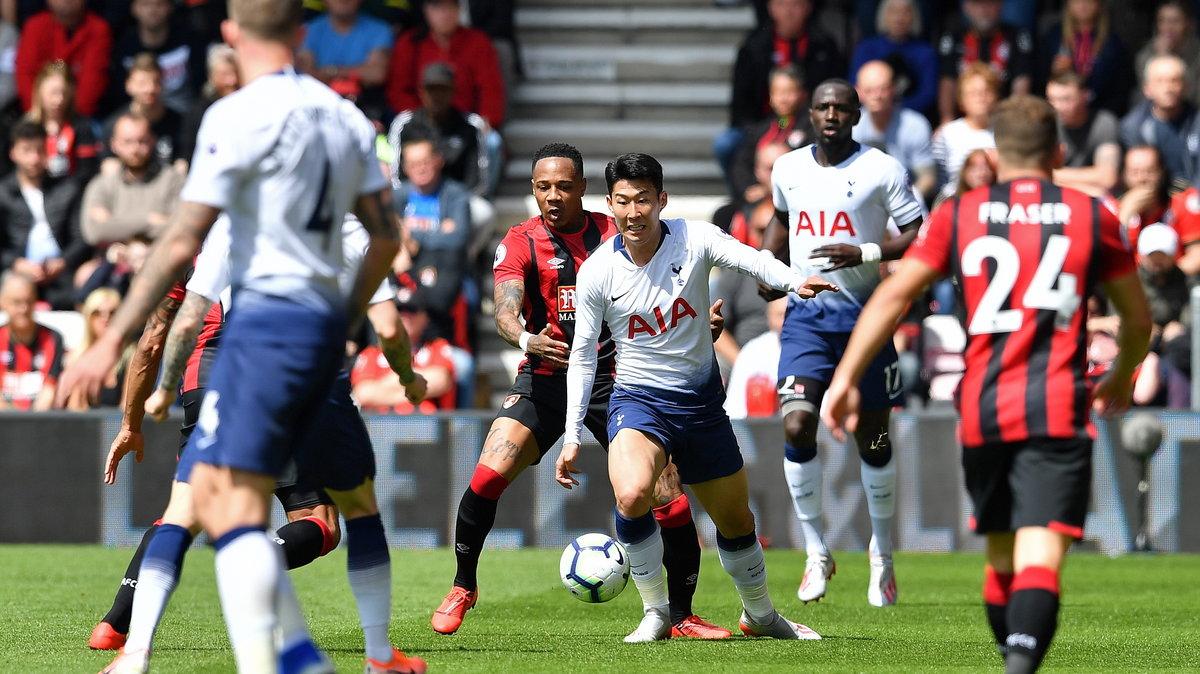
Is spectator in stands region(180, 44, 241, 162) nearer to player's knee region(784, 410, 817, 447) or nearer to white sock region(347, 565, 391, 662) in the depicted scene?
player's knee region(784, 410, 817, 447)

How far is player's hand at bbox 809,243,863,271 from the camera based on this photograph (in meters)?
8.65

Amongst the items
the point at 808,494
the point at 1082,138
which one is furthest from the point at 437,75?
the point at 808,494

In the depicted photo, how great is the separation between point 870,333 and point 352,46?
13.1 m

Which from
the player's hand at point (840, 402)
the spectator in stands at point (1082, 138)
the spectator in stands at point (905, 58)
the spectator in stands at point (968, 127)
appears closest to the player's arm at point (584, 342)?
the player's hand at point (840, 402)

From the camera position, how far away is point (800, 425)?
9398 millimetres

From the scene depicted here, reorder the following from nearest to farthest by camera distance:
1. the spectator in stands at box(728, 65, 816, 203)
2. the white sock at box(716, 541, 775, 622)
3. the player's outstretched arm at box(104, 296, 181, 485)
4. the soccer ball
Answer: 1. the player's outstretched arm at box(104, 296, 181, 485)
2. the white sock at box(716, 541, 775, 622)
3. the soccer ball
4. the spectator in stands at box(728, 65, 816, 203)

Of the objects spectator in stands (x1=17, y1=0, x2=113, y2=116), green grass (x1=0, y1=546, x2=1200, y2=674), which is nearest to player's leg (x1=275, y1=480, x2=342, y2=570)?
green grass (x1=0, y1=546, x2=1200, y2=674)

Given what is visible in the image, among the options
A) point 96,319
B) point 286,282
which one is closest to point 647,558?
point 286,282

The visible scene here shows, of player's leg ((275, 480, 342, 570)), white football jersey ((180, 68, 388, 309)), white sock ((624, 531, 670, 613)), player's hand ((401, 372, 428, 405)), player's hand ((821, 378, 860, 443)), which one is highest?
white football jersey ((180, 68, 388, 309))

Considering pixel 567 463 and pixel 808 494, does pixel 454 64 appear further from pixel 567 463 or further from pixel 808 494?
pixel 567 463

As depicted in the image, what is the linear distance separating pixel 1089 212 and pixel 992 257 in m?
0.35

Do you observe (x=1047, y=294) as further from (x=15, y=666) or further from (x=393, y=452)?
(x=393, y=452)

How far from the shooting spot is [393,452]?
1362 centimetres

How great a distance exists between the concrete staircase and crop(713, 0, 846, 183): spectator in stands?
1112 millimetres
